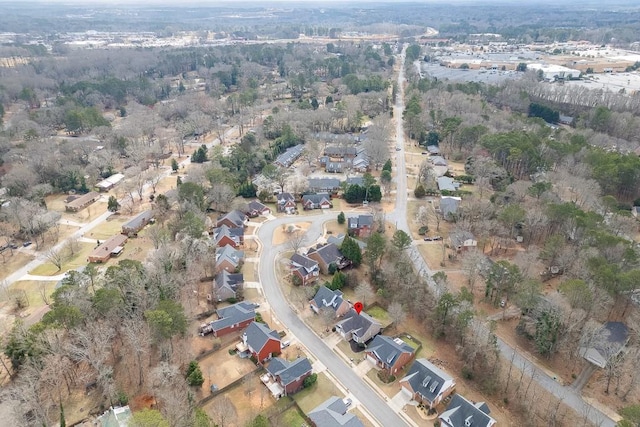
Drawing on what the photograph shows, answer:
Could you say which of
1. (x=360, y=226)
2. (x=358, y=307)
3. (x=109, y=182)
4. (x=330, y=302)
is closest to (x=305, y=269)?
(x=330, y=302)

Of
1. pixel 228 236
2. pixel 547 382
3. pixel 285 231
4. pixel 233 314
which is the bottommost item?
pixel 285 231

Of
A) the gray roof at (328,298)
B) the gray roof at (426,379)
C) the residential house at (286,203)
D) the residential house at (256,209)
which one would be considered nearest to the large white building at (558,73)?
the residential house at (286,203)

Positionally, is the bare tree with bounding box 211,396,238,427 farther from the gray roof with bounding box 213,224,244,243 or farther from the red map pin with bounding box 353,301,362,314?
the gray roof with bounding box 213,224,244,243

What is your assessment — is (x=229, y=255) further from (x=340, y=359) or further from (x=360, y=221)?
(x=340, y=359)

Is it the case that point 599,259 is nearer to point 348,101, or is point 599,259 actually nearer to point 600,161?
point 600,161

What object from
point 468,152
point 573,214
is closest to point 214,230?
point 573,214

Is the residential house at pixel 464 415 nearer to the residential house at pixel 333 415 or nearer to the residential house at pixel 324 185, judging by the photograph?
the residential house at pixel 333 415
